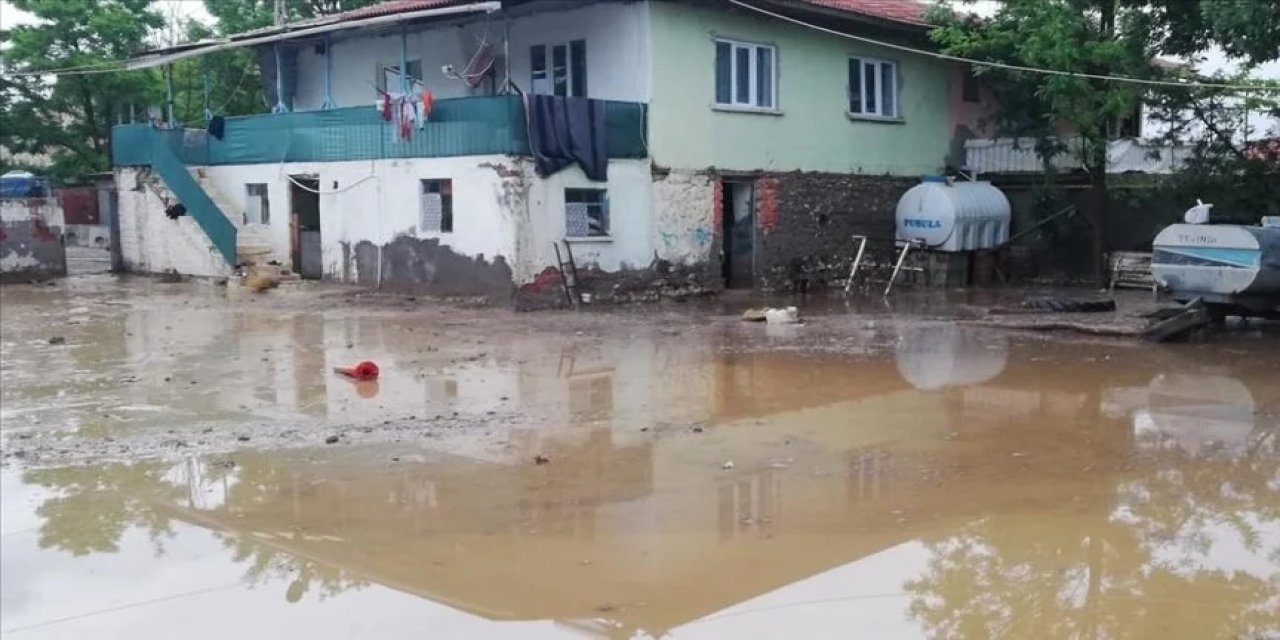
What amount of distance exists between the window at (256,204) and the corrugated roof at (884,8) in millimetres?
11431

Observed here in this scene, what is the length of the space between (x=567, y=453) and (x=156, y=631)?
12.1 ft

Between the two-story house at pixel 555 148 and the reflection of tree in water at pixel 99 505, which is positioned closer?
the reflection of tree in water at pixel 99 505

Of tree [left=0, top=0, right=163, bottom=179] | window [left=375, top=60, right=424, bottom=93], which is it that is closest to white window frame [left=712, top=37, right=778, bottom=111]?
window [left=375, top=60, right=424, bottom=93]

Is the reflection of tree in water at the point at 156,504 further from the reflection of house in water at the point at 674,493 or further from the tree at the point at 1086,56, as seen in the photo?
the tree at the point at 1086,56

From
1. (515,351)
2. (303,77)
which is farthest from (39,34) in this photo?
(515,351)

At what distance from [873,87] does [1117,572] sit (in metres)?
18.8

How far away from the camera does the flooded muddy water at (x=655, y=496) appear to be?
18.1 feet

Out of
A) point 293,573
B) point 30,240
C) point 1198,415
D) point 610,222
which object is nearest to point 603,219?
point 610,222

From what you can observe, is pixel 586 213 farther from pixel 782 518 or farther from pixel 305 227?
pixel 782 518

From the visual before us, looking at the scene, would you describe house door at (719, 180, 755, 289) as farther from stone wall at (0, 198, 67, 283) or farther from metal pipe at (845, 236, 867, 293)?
stone wall at (0, 198, 67, 283)

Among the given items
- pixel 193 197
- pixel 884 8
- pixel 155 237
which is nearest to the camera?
pixel 193 197

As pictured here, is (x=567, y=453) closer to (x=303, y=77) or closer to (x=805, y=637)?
(x=805, y=637)

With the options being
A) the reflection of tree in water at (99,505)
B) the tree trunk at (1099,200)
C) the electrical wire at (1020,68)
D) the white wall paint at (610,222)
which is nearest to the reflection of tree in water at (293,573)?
the reflection of tree in water at (99,505)

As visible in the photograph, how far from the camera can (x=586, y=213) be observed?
19344mm
